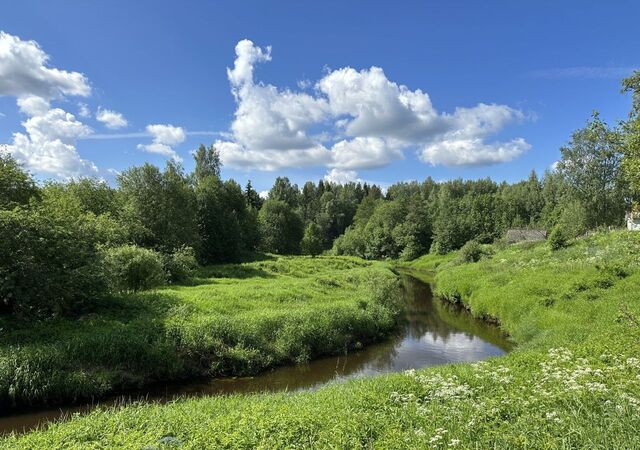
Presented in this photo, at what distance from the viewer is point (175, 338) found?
18609 mm

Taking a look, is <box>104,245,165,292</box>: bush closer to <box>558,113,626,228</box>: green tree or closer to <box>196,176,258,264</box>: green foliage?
<box>196,176,258,264</box>: green foliage

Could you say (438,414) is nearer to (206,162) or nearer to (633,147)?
(633,147)

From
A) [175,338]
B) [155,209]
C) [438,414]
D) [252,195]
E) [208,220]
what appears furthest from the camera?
[252,195]

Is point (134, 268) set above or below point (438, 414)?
above

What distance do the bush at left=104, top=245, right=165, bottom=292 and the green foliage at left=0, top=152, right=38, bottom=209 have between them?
6.17m

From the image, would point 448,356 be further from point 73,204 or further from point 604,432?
point 73,204

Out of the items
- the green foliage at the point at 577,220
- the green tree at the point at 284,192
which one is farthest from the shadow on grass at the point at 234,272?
the green tree at the point at 284,192

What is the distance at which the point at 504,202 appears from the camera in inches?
4274

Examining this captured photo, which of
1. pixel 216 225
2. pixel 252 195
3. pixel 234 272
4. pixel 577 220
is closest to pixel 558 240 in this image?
pixel 577 220

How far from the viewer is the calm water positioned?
15.8m

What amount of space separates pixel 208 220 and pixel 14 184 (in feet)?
91.1

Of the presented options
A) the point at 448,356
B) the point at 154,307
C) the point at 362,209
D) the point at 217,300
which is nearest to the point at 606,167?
the point at 448,356

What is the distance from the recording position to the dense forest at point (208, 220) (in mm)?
19188

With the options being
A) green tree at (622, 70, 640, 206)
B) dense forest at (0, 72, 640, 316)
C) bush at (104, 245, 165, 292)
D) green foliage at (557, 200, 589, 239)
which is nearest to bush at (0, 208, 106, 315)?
dense forest at (0, 72, 640, 316)
